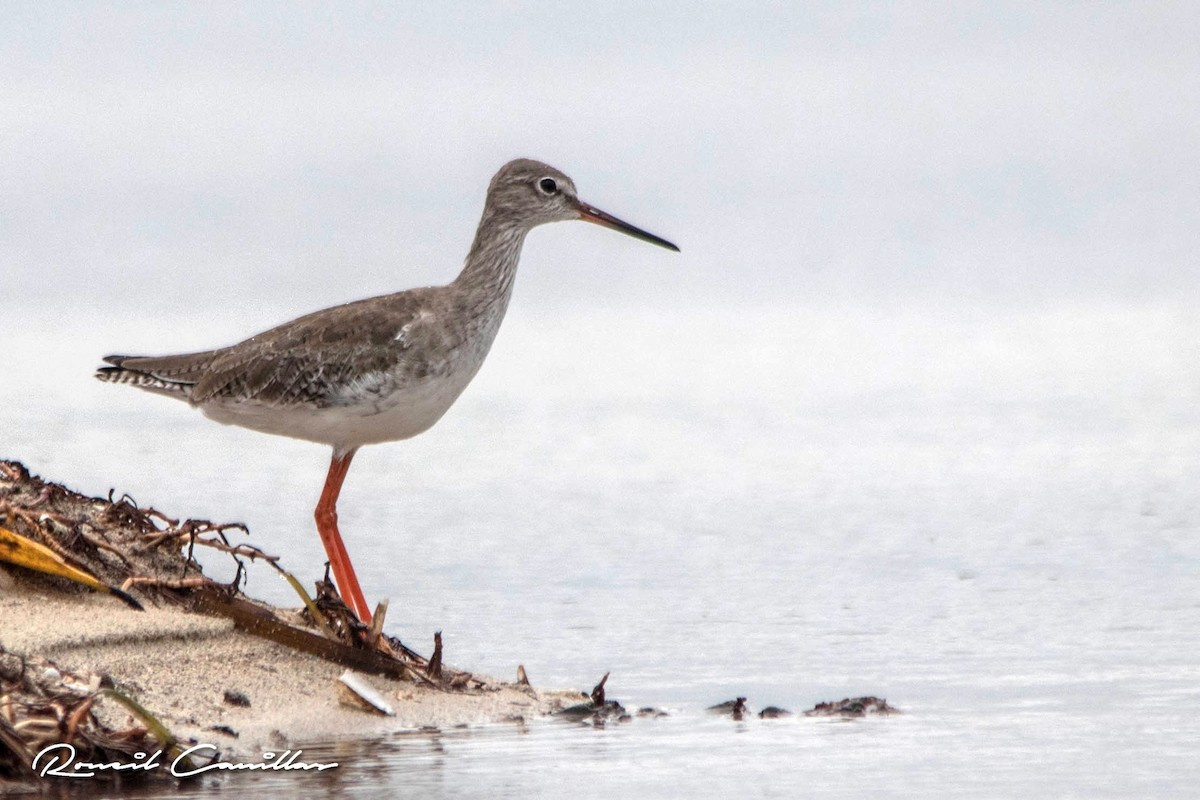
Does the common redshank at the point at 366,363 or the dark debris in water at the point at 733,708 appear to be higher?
the common redshank at the point at 366,363

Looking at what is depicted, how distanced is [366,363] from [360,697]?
6.83 ft

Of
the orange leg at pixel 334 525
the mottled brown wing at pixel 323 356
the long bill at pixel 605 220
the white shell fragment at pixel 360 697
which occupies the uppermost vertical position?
the long bill at pixel 605 220

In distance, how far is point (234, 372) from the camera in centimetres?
836

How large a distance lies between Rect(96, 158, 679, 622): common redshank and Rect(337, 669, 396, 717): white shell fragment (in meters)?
1.74

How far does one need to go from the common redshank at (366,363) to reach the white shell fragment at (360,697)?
174 cm

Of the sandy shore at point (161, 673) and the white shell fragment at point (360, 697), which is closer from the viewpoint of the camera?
the sandy shore at point (161, 673)

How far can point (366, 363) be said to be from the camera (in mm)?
7797

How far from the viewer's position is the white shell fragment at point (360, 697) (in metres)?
6.06

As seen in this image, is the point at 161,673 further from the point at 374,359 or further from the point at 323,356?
the point at 323,356

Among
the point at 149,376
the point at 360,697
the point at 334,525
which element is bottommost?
the point at 360,697

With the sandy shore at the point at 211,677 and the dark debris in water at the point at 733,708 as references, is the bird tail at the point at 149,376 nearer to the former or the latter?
the sandy shore at the point at 211,677

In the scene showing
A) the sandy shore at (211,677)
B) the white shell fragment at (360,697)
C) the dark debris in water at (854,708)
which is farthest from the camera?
the dark debris in water at (854,708)

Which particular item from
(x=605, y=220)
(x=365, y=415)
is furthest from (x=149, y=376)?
(x=605, y=220)

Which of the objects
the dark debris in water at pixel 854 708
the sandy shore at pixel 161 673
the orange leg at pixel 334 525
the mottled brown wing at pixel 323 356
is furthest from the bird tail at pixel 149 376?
the dark debris in water at pixel 854 708
